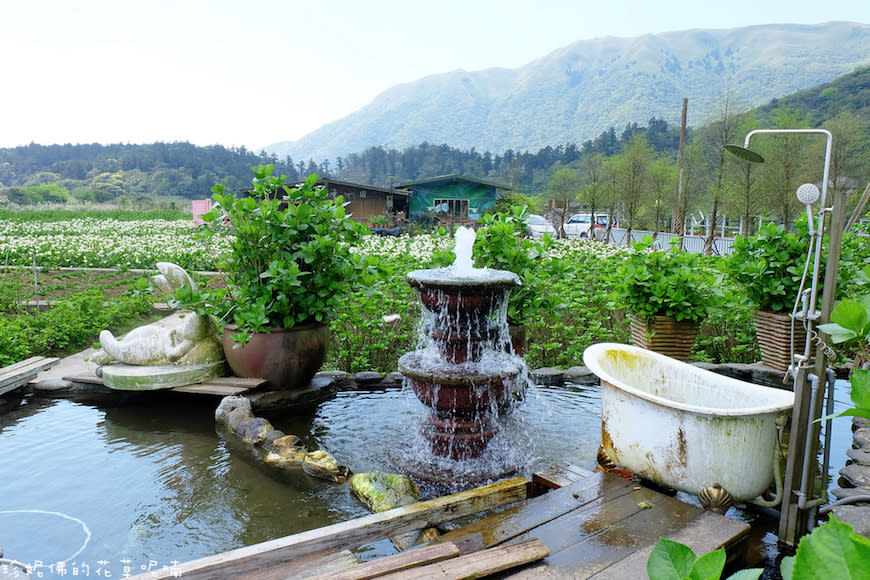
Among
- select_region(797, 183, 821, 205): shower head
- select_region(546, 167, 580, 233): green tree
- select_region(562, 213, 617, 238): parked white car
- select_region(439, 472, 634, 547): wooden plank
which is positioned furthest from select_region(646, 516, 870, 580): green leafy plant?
select_region(546, 167, 580, 233): green tree

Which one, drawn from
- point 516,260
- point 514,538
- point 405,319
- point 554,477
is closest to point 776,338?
point 516,260

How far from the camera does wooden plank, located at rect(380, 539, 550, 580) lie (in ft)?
7.72

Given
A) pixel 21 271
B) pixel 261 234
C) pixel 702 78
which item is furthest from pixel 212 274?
pixel 702 78

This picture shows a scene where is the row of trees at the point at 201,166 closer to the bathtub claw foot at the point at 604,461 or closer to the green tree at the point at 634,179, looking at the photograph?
the green tree at the point at 634,179

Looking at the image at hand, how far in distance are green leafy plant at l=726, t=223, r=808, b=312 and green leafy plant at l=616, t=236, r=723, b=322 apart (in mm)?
389

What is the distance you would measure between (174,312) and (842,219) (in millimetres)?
9491

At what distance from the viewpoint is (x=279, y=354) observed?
16.4 ft

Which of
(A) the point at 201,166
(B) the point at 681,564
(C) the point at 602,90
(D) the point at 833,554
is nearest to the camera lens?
(D) the point at 833,554

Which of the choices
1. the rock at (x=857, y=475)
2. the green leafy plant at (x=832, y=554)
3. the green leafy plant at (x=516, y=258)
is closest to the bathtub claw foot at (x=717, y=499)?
the rock at (x=857, y=475)

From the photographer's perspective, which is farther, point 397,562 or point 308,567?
point 308,567

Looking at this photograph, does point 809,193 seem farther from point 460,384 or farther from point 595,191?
point 595,191

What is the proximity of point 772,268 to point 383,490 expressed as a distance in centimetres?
465

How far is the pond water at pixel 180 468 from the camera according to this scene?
120 inches

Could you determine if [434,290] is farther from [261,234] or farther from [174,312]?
[174,312]
